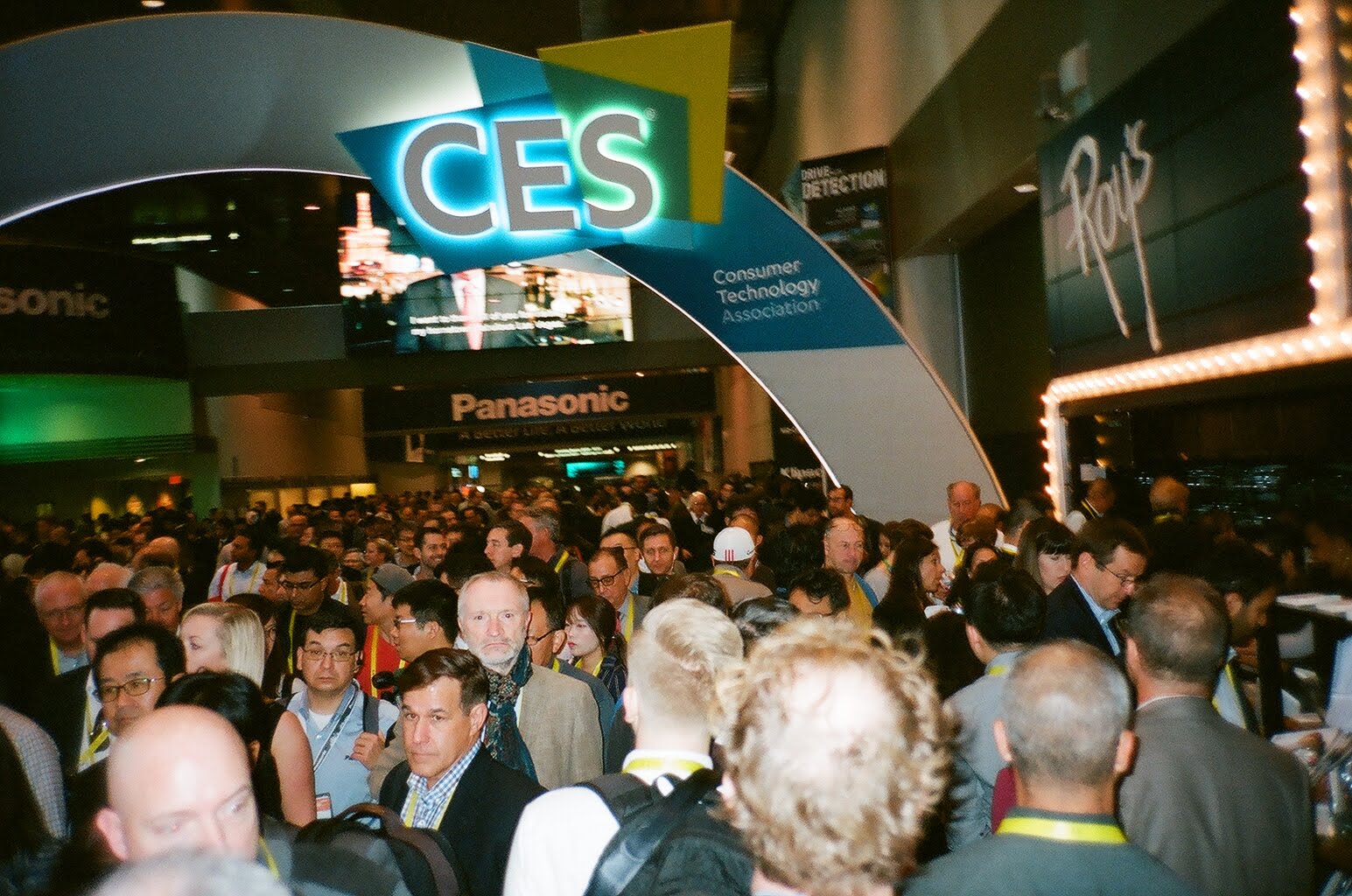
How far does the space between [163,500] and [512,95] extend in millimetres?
17327

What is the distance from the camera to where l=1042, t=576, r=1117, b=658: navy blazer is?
481 cm

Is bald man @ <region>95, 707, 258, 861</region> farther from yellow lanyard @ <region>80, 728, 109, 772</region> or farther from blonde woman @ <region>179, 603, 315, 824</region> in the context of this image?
yellow lanyard @ <region>80, 728, 109, 772</region>

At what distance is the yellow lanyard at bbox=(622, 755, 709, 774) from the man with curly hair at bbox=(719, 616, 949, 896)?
0.74m

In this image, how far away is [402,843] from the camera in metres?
2.55

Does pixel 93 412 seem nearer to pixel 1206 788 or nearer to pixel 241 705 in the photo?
pixel 241 705

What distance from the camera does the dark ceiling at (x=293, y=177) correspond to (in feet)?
65.7

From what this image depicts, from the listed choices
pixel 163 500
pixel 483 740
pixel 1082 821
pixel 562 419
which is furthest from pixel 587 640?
pixel 163 500

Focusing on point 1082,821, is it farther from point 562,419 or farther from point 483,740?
point 562,419

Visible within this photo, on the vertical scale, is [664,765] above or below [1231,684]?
above

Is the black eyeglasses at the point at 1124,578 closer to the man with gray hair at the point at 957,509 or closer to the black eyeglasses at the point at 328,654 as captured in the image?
the man with gray hair at the point at 957,509

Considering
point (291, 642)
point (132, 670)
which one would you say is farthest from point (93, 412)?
point (132, 670)

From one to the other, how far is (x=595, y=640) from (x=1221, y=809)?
3105 mm

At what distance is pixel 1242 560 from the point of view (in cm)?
463

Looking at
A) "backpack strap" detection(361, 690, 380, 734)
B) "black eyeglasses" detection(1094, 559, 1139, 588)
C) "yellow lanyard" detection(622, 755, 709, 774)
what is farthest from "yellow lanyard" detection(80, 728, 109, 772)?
"black eyeglasses" detection(1094, 559, 1139, 588)
